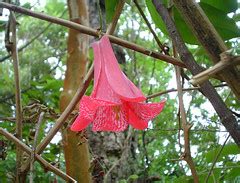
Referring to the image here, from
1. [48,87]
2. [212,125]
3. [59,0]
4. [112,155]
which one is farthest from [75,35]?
[59,0]

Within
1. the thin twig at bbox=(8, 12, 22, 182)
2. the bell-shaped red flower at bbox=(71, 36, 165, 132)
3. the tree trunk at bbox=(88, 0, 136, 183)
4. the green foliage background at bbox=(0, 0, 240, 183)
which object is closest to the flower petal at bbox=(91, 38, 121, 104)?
the bell-shaped red flower at bbox=(71, 36, 165, 132)

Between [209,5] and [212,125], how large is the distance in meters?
0.72

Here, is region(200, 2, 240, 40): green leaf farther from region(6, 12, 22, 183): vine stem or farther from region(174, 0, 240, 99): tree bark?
region(6, 12, 22, 183): vine stem

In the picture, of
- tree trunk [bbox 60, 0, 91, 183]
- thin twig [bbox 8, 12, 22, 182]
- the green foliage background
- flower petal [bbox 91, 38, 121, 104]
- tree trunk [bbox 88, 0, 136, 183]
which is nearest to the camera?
flower petal [bbox 91, 38, 121, 104]

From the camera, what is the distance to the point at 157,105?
1.67 feet

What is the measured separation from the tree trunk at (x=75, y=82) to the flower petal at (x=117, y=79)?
410mm

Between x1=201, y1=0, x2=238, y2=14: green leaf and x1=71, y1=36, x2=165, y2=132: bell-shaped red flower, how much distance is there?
0.15 metres

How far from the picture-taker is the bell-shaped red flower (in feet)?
1.60

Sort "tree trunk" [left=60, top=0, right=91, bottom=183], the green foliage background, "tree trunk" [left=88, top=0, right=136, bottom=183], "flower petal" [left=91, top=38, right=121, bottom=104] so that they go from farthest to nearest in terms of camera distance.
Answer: "tree trunk" [left=88, top=0, right=136, bottom=183] → "tree trunk" [left=60, top=0, right=91, bottom=183] → the green foliage background → "flower petal" [left=91, top=38, right=121, bottom=104]

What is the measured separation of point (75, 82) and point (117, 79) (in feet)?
2.23

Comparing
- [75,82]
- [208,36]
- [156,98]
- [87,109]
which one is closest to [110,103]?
[87,109]

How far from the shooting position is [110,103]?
48 cm

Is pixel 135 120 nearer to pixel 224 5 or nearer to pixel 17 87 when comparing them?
pixel 224 5

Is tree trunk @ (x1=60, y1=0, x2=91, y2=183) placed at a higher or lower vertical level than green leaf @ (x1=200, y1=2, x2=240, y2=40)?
higher
